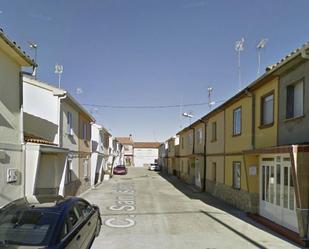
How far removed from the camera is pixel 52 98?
13562mm

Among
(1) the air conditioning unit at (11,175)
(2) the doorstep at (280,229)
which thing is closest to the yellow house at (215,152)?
(2) the doorstep at (280,229)

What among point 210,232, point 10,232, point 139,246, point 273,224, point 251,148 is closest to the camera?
point 10,232

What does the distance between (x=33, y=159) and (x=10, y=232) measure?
199 inches

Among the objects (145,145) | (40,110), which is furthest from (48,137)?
(145,145)

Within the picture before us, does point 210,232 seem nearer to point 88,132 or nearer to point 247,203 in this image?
point 247,203

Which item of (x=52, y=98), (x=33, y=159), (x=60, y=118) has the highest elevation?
(x=52, y=98)

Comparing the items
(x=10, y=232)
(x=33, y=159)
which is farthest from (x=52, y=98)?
(x=10, y=232)

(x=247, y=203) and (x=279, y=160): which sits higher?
(x=279, y=160)

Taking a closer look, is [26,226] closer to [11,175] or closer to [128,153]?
[11,175]

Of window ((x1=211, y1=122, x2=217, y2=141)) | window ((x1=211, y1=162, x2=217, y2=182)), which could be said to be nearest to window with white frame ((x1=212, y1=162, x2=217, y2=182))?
window ((x1=211, y1=162, x2=217, y2=182))

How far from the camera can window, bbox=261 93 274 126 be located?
11.0m

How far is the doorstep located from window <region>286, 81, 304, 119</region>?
11.8 feet

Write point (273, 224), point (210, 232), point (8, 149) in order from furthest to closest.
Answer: point (273, 224) < point (210, 232) < point (8, 149)

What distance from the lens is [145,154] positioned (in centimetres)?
7800
